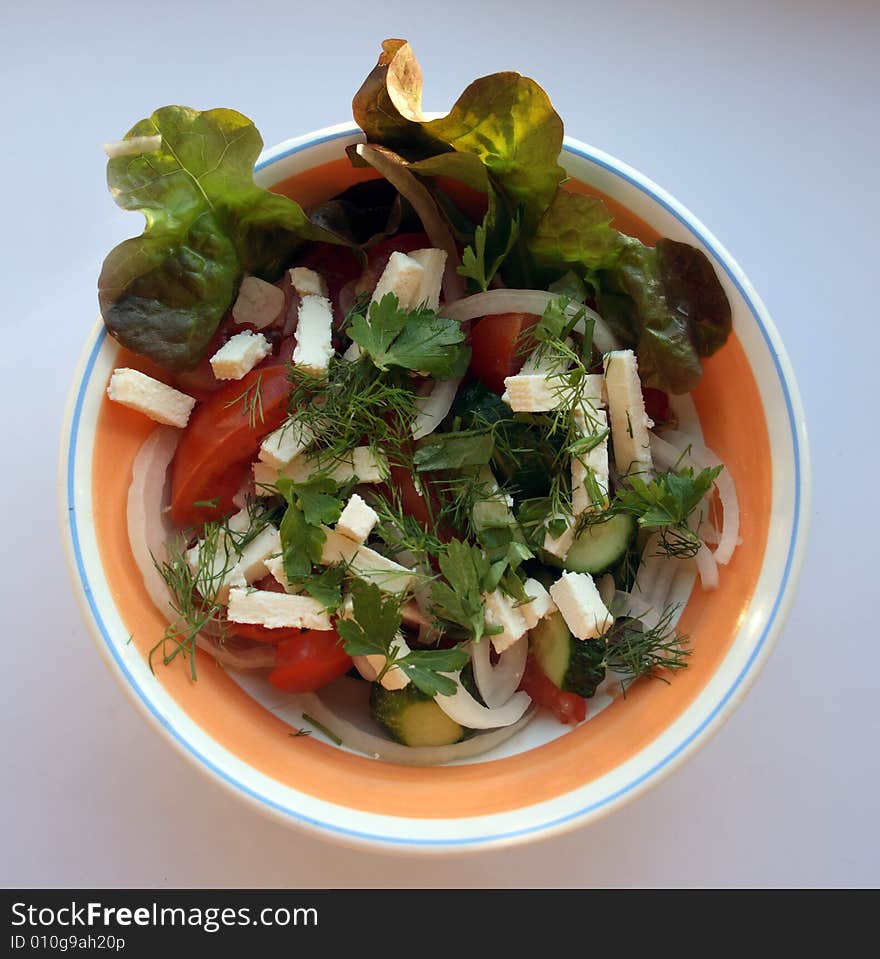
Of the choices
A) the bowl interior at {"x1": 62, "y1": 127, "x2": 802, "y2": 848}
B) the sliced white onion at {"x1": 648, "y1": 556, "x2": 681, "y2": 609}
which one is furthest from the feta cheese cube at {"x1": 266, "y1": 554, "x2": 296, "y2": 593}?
the sliced white onion at {"x1": 648, "y1": 556, "x2": 681, "y2": 609}

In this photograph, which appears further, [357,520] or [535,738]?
[535,738]

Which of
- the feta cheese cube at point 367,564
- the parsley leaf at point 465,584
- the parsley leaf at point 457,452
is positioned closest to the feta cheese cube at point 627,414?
the parsley leaf at point 457,452

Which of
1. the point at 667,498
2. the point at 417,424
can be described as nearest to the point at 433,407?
the point at 417,424

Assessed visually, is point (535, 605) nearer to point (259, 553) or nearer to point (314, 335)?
point (259, 553)

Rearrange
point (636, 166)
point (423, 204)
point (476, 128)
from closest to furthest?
point (476, 128) < point (423, 204) < point (636, 166)

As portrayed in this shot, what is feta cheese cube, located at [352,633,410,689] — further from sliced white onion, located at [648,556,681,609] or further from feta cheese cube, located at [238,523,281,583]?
sliced white onion, located at [648,556,681,609]

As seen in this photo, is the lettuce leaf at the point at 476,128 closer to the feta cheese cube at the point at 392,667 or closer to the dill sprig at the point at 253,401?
the dill sprig at the point at 253,401
